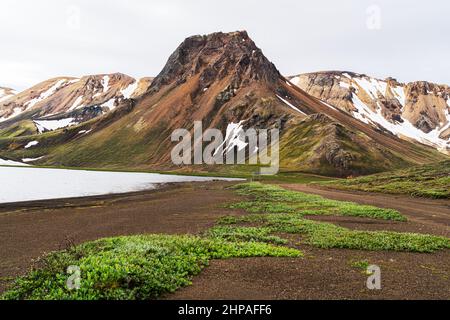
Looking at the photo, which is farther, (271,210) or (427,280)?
(271,210)

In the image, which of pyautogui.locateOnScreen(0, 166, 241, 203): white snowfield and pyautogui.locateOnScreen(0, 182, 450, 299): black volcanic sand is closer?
pyautogui.locateOnScreen(0, 182, 450, 299): black volcanic sand

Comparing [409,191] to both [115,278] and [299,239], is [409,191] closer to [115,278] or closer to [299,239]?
[299,239]

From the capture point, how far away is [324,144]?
588 feet

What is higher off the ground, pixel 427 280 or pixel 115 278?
pixel 115 278

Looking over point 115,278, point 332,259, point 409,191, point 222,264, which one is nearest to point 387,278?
point 332,259

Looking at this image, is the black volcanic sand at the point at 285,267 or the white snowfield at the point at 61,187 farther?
the white snowfield at the point at 61,187

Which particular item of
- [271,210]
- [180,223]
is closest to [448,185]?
[271,210]

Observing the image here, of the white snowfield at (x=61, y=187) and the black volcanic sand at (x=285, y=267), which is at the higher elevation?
the black volcanic sand at (x=285, y=267)

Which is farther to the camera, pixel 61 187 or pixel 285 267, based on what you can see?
pixel 61 187

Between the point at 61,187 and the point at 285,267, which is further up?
the point at 285,267

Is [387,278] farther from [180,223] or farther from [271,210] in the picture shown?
[271,210]

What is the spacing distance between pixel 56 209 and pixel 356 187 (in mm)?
66217
